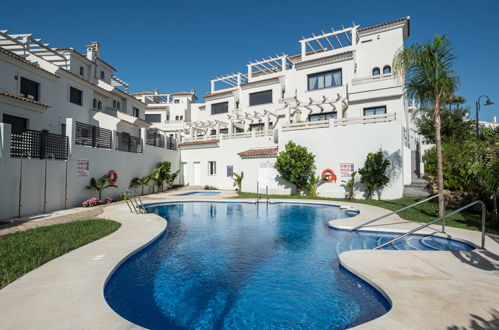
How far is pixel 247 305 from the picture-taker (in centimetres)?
471

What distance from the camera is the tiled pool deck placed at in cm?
338

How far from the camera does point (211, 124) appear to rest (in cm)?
3055

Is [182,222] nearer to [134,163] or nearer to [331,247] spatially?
[331,247]

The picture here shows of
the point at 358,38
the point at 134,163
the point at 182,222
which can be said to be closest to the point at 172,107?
the point at 134,163

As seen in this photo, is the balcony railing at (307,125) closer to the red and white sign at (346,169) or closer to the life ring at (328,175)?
the red and white sign at (346,169)

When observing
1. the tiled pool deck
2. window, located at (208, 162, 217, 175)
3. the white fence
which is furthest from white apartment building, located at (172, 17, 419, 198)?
the tiled pool deck

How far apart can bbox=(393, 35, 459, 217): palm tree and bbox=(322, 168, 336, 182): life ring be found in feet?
29.2

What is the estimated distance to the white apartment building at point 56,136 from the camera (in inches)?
433

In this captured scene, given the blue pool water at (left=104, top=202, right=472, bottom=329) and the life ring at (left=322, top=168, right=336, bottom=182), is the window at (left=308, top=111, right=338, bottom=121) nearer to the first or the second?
the life ring at (left=322, top=168, right=336, bottom=182)

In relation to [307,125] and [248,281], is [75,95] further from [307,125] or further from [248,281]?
[248,281]

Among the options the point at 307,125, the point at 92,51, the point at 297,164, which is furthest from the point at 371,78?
the point at 92,51

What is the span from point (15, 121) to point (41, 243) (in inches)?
428

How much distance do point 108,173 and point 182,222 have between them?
873 centimetres

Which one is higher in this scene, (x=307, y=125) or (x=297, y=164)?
(x=307, y=125)
